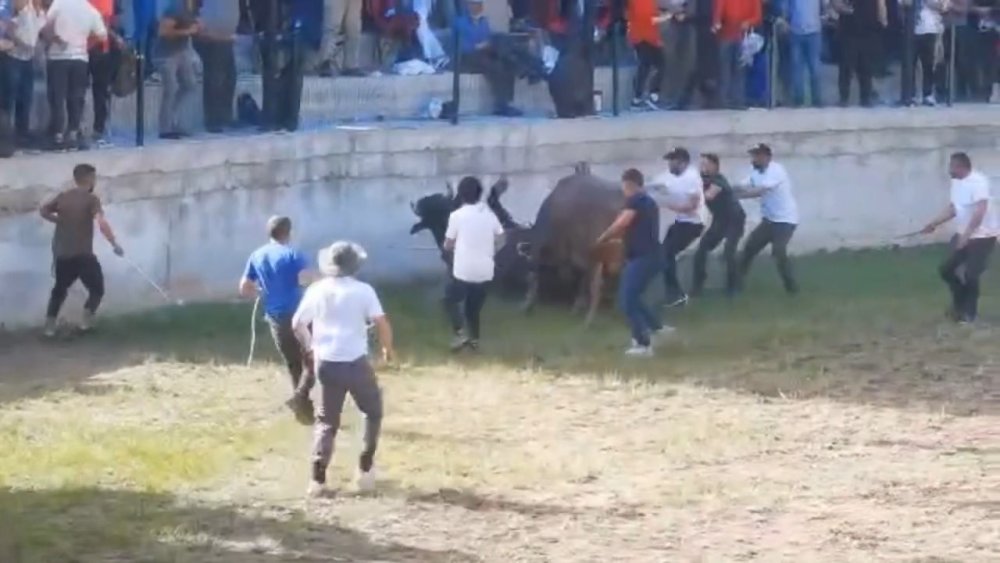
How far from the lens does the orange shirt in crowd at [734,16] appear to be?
24.3 meters

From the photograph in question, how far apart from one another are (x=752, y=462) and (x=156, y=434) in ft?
12.8

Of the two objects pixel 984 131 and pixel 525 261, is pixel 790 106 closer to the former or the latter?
pixel 984 131

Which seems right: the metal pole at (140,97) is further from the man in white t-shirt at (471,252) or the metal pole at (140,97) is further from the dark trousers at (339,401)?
the dark trousers at (339,401)

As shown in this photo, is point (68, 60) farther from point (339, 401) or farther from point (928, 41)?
point (928, 41)

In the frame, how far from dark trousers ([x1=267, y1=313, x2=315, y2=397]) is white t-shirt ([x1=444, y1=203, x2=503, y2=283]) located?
3338 millimetres

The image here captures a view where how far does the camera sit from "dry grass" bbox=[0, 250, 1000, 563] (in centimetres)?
1195

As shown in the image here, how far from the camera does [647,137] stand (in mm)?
24719

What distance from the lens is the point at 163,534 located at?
11938mm

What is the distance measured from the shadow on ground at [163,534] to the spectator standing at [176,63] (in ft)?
27.9

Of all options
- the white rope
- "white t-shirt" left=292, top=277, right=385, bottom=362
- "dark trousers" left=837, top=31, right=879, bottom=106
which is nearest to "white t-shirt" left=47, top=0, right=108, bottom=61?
the white rope

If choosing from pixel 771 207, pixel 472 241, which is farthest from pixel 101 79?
pixel 771 207

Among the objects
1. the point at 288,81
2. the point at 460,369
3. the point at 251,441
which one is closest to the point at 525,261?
the point at 288,81

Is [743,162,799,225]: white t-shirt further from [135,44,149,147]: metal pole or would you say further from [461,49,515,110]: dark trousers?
[135,44,149,147]: metal pole

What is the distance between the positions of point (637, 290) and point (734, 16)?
6.76 m
